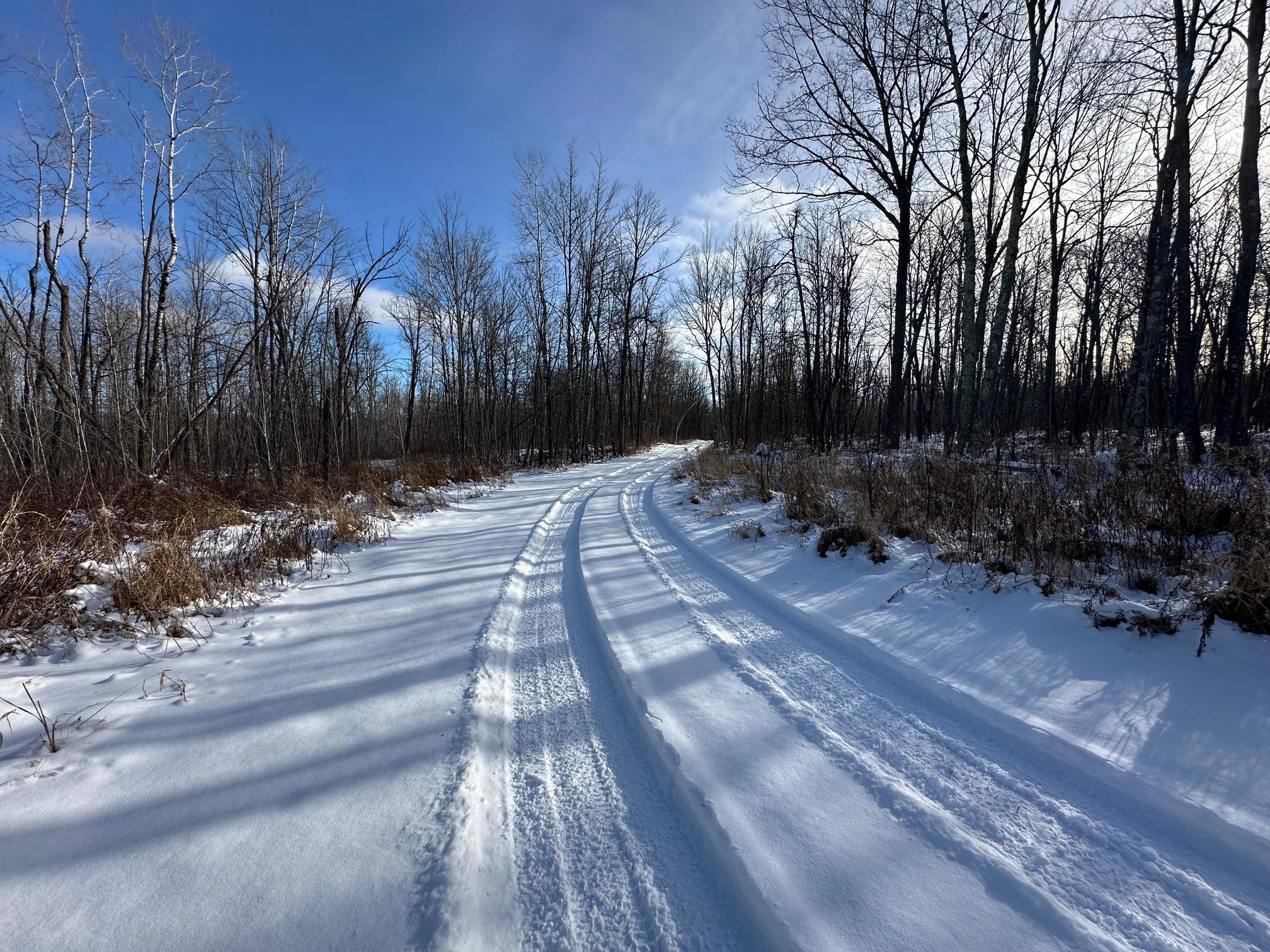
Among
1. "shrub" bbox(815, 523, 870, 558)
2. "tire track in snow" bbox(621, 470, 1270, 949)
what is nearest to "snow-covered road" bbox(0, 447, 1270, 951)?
"tire track in snow" bbox(621, 470, 1270, 949)

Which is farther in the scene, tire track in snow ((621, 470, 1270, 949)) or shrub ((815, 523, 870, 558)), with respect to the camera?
shrub ((815, 523, 870, 558))

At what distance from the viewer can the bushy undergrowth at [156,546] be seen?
3326 mm

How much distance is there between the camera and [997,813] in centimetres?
189

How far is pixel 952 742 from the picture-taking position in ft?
7.61

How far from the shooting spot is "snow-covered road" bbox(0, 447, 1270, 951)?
4.78 ft

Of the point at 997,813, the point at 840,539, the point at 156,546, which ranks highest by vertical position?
the point at 156,546

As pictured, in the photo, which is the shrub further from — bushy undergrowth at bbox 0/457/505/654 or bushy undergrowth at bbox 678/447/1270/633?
bushy undergrowth at bbox 0/457/505/654

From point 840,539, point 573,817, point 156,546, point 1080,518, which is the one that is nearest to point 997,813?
point 573,817

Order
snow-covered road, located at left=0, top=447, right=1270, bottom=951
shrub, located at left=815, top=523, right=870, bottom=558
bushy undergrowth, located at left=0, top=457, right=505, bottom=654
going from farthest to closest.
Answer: shrub, located at left=815, top=523, right=870, bottom=558, bushy undergrowth, located at left=0, top=457, right=505, bottom=654, snow-covered road, located at left=0, top=447, right=1270, bottom=951

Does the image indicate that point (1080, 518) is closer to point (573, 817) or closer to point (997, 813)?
point (997, 813)

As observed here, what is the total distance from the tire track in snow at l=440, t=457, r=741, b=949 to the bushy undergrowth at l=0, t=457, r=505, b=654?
289cm

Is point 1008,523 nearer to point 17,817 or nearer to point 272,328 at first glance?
point 17,817

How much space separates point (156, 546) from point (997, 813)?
6.59 meters

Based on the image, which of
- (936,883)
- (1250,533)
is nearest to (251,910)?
(936,883)
